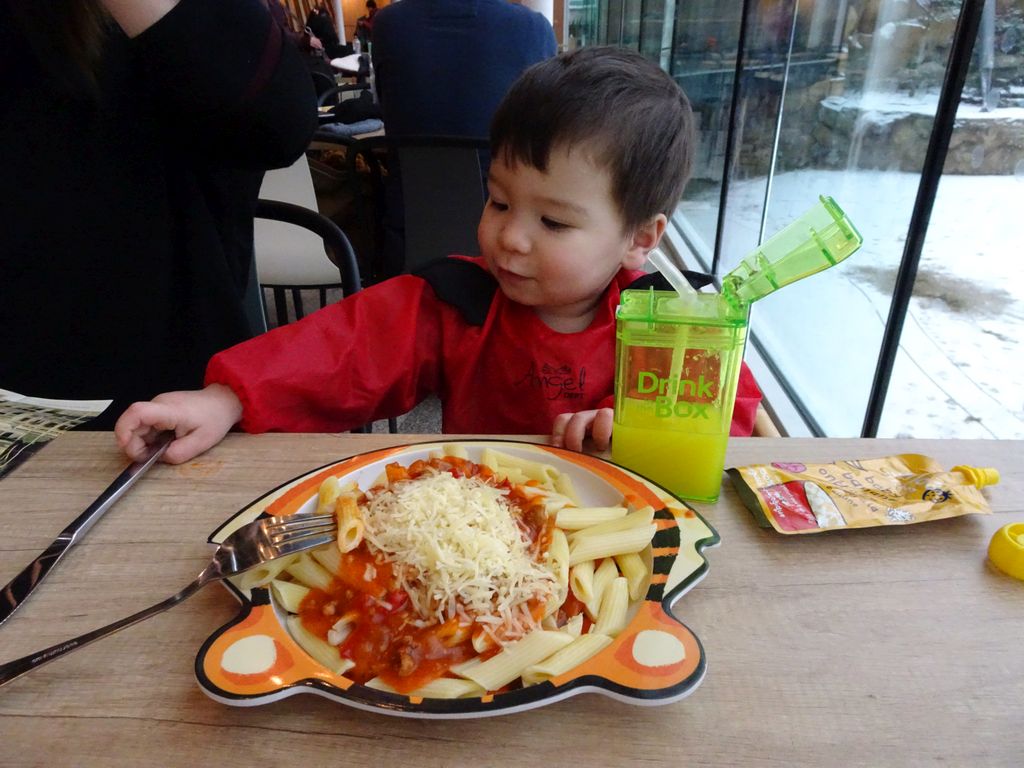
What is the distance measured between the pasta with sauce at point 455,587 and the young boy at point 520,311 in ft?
0.66

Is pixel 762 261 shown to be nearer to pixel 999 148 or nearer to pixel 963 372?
pixel 999 148

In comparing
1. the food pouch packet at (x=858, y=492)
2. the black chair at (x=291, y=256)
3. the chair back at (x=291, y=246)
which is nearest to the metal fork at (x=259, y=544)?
the food pouch packet at (x=858, y=492)

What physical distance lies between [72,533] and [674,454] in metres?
0.58

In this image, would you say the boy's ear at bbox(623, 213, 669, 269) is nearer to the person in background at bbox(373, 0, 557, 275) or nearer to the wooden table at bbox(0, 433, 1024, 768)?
the wooden table at bbox(0, 433, 1024, 768)

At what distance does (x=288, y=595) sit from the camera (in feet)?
1.86

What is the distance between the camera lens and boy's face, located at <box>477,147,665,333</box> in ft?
3.03

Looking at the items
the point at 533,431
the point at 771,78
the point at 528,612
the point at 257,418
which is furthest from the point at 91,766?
the point at 771,78

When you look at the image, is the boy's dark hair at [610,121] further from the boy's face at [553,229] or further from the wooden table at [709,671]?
the wooden table at [709,671]

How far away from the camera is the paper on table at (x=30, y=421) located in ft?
2.64

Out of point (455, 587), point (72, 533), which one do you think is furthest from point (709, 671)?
point (72, 533)

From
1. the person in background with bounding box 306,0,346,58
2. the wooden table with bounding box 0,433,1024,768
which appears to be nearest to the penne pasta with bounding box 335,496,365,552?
the wooden table with bounding box 0,433,1024,768

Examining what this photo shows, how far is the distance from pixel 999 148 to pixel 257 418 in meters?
1.81

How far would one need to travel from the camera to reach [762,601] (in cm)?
57

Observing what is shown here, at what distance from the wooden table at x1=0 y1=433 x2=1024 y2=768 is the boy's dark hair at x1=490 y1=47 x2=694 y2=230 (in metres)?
0.48
